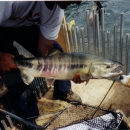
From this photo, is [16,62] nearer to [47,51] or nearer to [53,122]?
[47,51]

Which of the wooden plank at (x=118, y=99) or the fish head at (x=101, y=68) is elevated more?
the fish head at (x=101, y=68)

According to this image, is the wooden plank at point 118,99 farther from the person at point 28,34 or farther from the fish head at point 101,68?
the fish head at point 101,68

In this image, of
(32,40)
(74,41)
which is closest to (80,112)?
(32,40)

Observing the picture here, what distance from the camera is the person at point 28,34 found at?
2699 millimetres

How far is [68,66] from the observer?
2900mm

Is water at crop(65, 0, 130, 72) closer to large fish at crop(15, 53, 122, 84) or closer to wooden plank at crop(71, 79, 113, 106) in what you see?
wooden plank at crop(71, 79, 113, 106)

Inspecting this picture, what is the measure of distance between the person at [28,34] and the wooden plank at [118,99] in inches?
Result: 18.6

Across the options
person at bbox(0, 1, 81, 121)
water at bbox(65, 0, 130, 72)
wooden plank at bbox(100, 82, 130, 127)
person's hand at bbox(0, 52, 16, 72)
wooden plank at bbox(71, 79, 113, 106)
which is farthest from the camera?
water at bbox(65, 0, 130, 72)

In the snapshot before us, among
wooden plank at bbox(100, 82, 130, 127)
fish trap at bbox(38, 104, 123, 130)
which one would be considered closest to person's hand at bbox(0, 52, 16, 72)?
fish trap at bbox(38, 104, 123, 130)

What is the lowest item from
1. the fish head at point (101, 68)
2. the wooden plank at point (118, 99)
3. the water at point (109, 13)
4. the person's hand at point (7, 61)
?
the wooden plank at point (118, 99)

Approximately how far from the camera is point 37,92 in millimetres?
3936

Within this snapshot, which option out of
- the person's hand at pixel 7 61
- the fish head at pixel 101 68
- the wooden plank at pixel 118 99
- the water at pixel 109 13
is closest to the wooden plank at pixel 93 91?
the wooden plank at pixel 118 99

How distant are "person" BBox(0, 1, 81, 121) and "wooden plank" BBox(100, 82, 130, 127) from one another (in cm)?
47

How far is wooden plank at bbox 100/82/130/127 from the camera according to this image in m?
3.48
